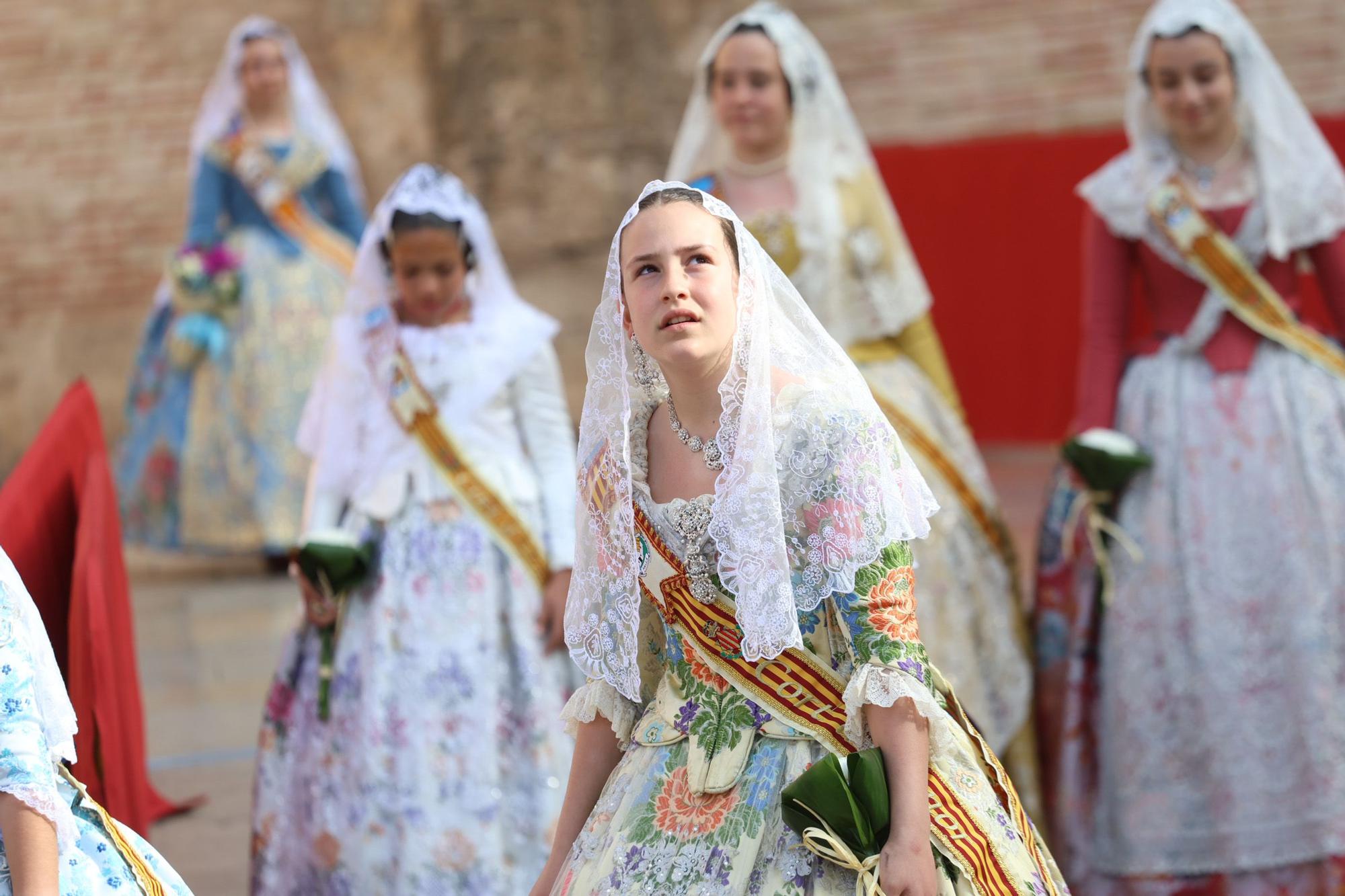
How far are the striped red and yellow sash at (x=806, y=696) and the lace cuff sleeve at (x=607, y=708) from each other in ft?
0.45

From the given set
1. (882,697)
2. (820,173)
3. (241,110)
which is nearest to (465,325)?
(820,173)

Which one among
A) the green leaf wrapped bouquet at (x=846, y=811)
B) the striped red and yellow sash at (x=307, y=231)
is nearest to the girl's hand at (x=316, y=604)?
the green leaf wrapped bouquet at (x=846, y=811)

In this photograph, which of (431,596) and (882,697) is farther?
(431,596)

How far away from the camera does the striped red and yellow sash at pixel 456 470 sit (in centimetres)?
399

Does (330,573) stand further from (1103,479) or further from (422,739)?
(1103,479)

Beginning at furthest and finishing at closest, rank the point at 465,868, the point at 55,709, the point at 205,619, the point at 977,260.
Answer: the point at 977,260, the point at 205,619, the point at 465,868, the point at 55,709

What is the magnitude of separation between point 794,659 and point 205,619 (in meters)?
5.10

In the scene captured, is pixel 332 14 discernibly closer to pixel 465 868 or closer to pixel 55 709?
pixel 465 868

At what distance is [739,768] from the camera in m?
2.46

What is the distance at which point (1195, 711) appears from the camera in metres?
4.20

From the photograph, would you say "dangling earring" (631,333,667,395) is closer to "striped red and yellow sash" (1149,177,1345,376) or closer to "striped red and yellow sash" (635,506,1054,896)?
"striped red and yellow sash" (635,506,1054,896)

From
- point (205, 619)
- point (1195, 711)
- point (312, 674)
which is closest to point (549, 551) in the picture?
point (312, 674)

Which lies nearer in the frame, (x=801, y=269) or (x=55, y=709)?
(x=55, y=709)

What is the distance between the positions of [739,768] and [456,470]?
1699 millimetres
